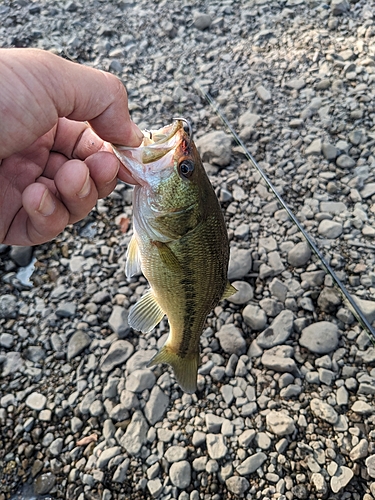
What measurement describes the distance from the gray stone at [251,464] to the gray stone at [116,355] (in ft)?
3.81

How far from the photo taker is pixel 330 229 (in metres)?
4.07

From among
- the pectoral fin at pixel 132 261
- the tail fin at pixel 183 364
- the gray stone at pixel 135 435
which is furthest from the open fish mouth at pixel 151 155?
the gray stone at pixel 135 435

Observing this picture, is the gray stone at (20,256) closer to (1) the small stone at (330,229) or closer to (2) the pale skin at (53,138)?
(2) the pale skin at (53,138)

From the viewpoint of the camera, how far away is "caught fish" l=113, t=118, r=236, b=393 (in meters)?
2.20

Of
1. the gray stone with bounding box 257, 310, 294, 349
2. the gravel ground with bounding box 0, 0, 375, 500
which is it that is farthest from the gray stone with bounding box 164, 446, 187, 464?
the gray stone with bounding box 257, 310, 294, 349

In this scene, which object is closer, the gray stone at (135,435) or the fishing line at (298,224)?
the gray stone at (135,435)

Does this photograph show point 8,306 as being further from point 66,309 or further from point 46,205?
point 46,205

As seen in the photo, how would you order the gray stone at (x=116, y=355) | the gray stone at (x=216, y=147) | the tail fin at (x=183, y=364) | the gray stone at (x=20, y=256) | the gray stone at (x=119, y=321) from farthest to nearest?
the gray stone at (x=216, y=147)
the gray stone at (x=20, y=256)
the gray stone at (x=119, y=321)
the gray stone at (x=116, y=355)
the tail fin at (x=183, y=364)

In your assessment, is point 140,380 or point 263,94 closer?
point 140,380

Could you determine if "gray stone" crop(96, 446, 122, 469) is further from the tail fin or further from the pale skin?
the pale skin

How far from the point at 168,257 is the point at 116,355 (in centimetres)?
150

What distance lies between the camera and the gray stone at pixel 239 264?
3832 millimetres

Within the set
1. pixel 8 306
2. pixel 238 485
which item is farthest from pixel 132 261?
pixel 8 306

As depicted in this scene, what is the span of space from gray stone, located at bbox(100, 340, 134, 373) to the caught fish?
1115mm
